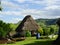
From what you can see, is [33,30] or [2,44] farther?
[33,30]

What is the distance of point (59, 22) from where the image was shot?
38.8 metres

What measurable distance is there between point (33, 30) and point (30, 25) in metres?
1.53

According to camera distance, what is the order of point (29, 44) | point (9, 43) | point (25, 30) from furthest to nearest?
point (25, 30), point (9, 43), point (29, 44)

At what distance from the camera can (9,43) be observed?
120ft

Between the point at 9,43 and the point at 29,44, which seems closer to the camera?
the point at 29,44

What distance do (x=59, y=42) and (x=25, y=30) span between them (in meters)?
28.4

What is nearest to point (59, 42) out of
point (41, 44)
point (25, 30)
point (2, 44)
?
point (41, 44)

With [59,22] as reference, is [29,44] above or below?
below

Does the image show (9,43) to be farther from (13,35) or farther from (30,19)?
(30,19)

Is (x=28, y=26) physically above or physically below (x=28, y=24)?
below

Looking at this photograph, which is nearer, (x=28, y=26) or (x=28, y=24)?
(x=28, y=26)

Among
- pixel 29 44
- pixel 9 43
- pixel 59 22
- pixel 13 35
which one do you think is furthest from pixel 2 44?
pixel 13 35

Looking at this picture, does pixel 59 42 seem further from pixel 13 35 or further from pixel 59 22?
pixel 13 35

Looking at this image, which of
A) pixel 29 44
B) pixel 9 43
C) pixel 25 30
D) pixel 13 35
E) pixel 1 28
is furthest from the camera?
pixel 25 30
